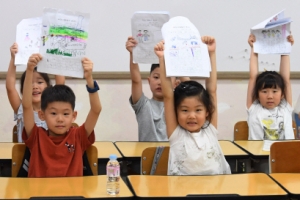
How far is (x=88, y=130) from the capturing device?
288 cm

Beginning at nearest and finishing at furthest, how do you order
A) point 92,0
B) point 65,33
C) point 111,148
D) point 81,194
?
point 81,194 < point 65,33 < point 111,148 < point 92,0

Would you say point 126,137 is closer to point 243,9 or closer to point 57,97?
point 243,9

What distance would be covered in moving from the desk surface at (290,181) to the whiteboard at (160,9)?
2.41m

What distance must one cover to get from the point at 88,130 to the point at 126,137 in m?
2.04

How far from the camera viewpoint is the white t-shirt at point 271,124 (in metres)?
3.79

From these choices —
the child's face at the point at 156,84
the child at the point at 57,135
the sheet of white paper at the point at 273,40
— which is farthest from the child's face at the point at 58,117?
the sheet of white paper at the point at 273,40

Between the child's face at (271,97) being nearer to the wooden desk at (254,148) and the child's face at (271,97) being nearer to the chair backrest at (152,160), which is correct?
the wooden desk at (254,148)

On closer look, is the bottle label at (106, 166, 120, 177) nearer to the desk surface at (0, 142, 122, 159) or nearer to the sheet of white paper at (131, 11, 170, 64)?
the desk surface at (0, 142, 122, 159)

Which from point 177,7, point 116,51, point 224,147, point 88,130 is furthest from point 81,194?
point 177,7

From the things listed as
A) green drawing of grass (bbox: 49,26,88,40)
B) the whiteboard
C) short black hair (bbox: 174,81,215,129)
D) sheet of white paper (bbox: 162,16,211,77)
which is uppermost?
the whiteboard

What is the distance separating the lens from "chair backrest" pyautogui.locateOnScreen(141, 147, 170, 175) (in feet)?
9.27

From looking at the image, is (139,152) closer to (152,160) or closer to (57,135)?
(152,160)

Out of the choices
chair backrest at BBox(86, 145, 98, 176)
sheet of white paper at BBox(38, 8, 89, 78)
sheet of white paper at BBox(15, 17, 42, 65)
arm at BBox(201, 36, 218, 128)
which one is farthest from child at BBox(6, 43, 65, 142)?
arm at BBox(201, 36, 218, 128)

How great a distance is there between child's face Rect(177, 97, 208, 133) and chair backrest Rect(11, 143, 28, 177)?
36.7 inches
